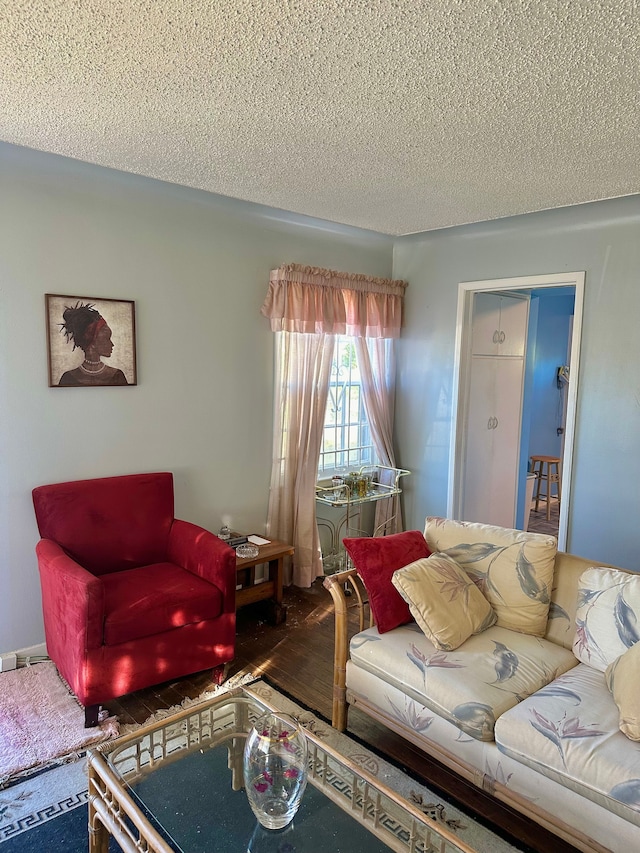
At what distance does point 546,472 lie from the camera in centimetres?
749

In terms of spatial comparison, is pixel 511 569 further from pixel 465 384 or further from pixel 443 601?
pixel 465 384

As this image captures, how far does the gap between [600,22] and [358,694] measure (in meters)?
2.45

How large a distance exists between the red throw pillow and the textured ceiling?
1723 millimetres

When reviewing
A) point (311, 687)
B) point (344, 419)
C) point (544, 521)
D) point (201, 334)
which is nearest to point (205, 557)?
point (311, 687)

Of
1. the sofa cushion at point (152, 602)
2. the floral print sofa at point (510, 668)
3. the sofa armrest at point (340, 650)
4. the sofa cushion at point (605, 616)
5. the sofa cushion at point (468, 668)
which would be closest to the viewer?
the floral print sofa at point (510, 668)

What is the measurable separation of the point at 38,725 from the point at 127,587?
66cm

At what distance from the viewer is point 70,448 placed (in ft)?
10.6

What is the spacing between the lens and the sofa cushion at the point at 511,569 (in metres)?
2.62

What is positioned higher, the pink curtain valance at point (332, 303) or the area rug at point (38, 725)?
the pink curtain valance at point (332, 303)

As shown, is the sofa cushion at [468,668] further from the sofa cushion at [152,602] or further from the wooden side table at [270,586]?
the wooden side table at [270,586]

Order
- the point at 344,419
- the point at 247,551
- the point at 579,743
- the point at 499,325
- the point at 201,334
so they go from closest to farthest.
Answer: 1. the point at 579,743
2. the point at 247,551
3. the point at 201,334
4. the point at 344,419
5. the point at 499,325

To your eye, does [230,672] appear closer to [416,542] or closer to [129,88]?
[416,542]

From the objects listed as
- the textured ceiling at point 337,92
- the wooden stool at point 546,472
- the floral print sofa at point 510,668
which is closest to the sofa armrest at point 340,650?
the floral print sofa at point 510,668

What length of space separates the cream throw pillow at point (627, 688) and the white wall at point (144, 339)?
247 cm
